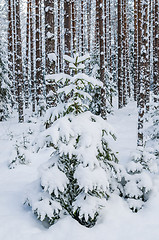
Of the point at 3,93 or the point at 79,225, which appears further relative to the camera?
the point at 3,93

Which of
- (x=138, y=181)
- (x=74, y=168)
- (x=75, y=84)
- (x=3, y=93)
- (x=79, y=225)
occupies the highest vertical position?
(x=75, y=84)

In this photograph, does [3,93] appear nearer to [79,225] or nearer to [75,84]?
[75,84]

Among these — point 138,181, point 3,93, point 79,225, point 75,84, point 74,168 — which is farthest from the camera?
point 3,93

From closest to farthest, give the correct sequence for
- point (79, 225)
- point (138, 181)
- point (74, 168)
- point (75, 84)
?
point (79, 225) → point (74, 168) → point (75, 84) → point (138, 181)

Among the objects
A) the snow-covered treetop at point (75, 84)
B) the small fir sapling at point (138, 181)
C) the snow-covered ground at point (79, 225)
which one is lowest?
the snow-covered ground at point (79, 225)

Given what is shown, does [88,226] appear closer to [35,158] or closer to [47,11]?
[35,158]

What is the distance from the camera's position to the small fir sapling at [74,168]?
11.9ft

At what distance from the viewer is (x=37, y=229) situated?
3.62 m

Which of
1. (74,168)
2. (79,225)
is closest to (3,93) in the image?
(74,168)

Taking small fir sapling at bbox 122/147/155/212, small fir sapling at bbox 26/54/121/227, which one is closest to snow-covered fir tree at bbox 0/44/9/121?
small fir sapling at bbox 26/54/121/227

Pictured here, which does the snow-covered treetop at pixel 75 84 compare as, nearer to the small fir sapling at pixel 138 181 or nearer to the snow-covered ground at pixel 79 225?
the snow-covered ground at pixel 79 225

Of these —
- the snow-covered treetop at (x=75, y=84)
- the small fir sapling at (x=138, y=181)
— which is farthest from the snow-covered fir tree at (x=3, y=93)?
the small fir sapling at (x=138, y=181)

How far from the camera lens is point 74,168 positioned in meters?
4.00

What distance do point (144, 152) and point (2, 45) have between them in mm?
14619
